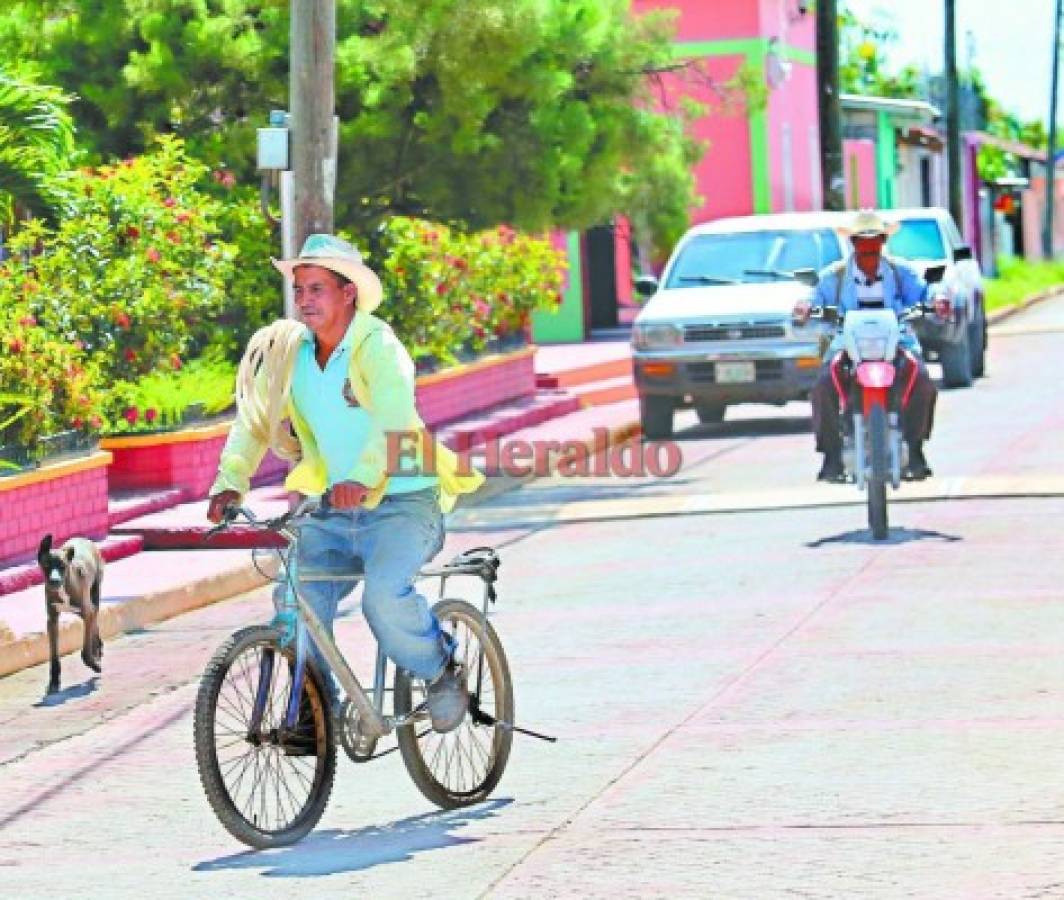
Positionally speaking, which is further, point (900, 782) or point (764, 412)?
point (764, 412)

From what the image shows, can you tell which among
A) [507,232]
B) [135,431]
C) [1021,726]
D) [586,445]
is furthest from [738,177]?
[1021,726]

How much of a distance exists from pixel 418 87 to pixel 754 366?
3795mm

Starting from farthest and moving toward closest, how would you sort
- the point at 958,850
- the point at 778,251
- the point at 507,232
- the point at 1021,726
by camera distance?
1. the point at 507,232
2. the point at 778,251
3. the point at 1021,726
4. the point at 958,850

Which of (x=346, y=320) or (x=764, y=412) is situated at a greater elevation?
(x=346, y=320)

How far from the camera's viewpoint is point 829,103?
3503cm

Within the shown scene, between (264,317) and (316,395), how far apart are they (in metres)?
14.7

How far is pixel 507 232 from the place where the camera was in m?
29.4

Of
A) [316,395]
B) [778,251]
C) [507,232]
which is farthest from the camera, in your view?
[507,232]

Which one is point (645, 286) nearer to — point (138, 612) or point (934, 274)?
point (934, 274)

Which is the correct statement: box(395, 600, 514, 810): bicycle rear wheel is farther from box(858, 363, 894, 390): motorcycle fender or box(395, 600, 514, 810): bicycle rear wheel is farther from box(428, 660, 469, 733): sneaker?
box(858, 363, 894, 390): motorcycle fender

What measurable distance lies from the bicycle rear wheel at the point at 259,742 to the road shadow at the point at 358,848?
84 millimetres

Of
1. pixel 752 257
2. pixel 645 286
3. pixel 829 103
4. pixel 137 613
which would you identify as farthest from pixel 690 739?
pixel 829 103

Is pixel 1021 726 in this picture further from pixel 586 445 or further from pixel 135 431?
pixel 586 445

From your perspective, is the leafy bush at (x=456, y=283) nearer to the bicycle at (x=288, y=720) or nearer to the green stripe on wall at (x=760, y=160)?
the bicycle at (x=288, y=720)
